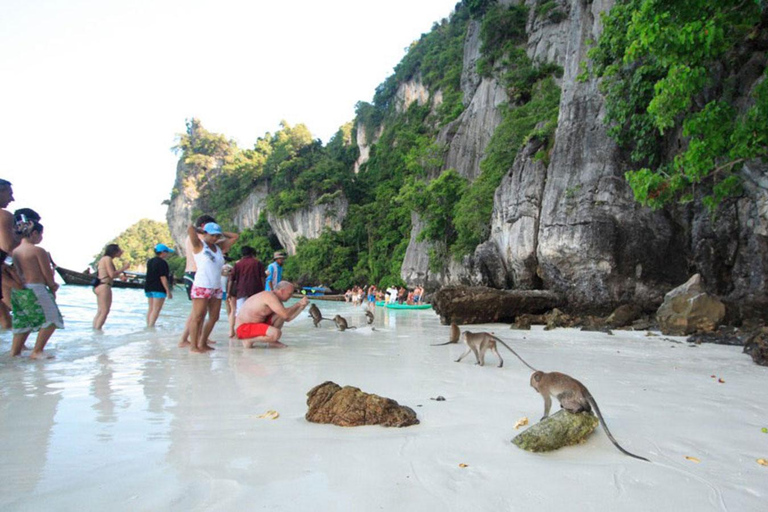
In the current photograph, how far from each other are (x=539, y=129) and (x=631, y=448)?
1681 cm

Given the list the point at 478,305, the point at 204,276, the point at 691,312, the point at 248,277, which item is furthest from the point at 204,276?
the point at 691,312

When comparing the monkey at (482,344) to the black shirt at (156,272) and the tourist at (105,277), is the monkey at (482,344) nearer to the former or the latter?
the black shirt at (156,272)

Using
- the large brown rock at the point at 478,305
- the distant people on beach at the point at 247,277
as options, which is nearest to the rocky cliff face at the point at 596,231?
the large brown rock at the point at 478,305

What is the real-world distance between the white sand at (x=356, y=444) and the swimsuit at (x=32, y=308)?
60 centimetres

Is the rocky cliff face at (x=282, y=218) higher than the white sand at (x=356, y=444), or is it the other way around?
the rocky cliff face at (x=282, y=218)

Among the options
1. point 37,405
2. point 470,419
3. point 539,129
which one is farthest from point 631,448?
point 539,129

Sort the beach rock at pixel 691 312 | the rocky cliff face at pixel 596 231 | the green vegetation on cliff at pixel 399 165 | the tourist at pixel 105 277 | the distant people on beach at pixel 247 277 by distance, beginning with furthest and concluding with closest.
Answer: the green vegetation on cliff at pixel 399 165
the rocky cliff face at pixel 596 231
the beach rock at pixel 691 312
the tourist at pixel 105 277
the distant people on beach at pixel 247 277

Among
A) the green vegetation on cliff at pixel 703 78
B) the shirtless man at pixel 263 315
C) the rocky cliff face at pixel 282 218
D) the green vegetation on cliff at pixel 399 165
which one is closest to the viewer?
the shirtless man at pixel 263 315

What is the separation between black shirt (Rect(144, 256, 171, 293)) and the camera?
29.1ft

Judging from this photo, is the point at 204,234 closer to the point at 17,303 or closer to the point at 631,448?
the point at 17,303

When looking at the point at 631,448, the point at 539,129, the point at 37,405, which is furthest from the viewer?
the point at 539,129

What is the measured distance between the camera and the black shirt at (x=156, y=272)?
8867mm

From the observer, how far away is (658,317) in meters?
9.31

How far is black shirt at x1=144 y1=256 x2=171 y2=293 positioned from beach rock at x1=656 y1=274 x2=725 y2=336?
32.7ft
